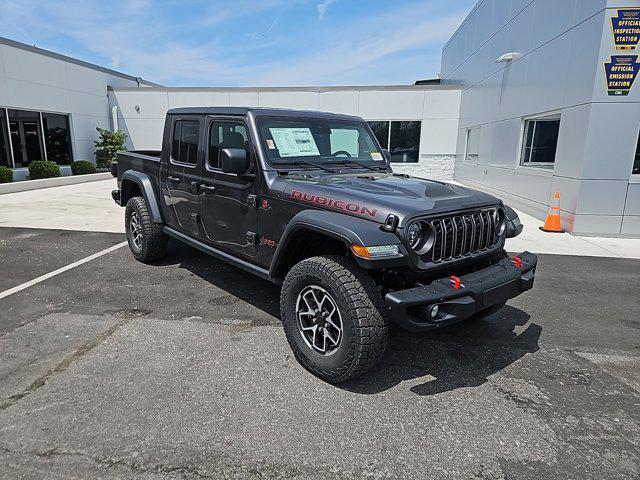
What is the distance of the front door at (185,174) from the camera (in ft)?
14.7

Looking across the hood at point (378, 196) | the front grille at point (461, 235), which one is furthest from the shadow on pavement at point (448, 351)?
the hood at point (378, 196)

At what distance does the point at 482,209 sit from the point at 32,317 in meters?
4.26

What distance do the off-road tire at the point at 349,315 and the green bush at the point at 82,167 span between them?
16.0 meters

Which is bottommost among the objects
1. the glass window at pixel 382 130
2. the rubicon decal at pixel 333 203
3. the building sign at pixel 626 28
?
the rubicon decal at pixel 333 203

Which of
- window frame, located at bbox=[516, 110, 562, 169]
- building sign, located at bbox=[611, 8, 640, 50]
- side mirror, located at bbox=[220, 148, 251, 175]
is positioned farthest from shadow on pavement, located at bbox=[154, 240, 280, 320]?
building sign, located at bbox=[611, 8, 640, 50]

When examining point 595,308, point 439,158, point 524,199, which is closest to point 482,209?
point 595,308

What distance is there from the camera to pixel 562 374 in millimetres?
3236

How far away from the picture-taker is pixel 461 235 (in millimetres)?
3102

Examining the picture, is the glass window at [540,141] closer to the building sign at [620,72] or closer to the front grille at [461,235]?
the building sign at [620,72]

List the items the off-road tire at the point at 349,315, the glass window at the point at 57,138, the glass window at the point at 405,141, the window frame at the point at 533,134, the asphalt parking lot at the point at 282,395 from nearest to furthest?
the asphalt parking lot at the point at 282,395 → the off-road tire at the point at 349,315 → the window frame at the point at 533,134 → the glass window at the point at 57,138 → the glass window at the point at 405,141

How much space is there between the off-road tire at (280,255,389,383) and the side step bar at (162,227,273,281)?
701 millimetres

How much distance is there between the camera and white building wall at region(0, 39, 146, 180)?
13.7 meters

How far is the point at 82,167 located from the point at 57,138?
1.52 m

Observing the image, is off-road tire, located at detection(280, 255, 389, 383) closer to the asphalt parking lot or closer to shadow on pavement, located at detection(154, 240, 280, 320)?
the asphalt parking lot
